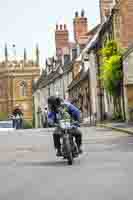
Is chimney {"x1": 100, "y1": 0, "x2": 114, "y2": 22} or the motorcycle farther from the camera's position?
chimney {"x1": 100, "y1": 0, "x2": 114, "y2": 22}

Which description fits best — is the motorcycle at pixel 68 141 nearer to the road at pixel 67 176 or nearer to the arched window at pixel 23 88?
the road at pixel 67 176

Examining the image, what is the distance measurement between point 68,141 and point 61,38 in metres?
65.9

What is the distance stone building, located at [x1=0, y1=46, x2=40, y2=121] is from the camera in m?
113

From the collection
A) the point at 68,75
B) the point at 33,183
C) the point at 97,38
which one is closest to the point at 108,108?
the point at 97,38

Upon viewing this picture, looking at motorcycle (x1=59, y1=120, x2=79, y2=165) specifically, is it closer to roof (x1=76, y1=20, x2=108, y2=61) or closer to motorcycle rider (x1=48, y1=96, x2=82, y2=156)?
motorcycle rider (x1=48, y1=96, x2=82, y2=156)

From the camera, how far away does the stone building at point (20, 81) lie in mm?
113188

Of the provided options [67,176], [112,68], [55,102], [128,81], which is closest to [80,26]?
[112,68]

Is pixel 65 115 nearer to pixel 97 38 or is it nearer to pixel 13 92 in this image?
pixel 97 38

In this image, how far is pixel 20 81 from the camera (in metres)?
113

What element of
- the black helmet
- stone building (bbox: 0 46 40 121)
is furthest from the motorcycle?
stone building (bbox: 0 46 40 121)

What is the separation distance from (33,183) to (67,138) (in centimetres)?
356

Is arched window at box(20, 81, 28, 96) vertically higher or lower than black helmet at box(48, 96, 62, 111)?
higher

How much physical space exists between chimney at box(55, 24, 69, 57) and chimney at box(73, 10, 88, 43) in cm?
626

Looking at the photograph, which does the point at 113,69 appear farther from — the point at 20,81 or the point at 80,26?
the point at 20,81
